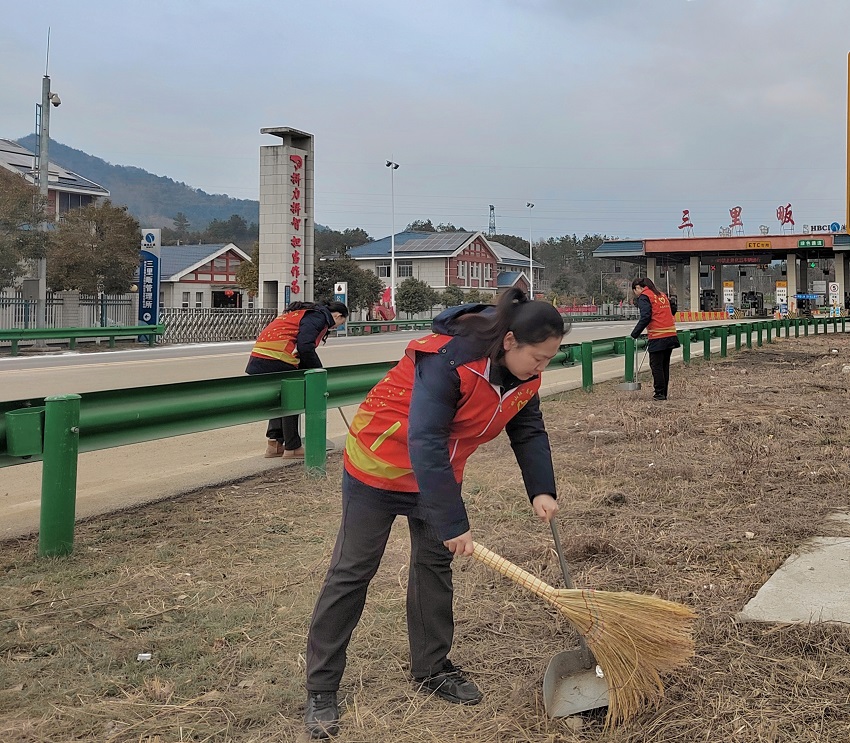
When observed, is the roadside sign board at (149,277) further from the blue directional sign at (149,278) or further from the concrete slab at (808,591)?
the concrete slab at (808,591)

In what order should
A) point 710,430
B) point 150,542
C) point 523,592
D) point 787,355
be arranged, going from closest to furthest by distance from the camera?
point 523,592 → point 150,542 → point 710,430 → point 787,355

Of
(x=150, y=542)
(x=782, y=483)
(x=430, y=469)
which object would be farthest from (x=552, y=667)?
(x=782, y=483)

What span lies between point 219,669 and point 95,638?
0.64 metres

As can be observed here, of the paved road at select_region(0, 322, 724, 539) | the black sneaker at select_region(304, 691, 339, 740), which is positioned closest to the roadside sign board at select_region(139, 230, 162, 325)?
the paved road at select_region(0, 322, 724, 539)

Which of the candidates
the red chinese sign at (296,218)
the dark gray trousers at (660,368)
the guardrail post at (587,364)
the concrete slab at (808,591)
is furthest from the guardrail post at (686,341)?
the red chinese sign at (296,218)

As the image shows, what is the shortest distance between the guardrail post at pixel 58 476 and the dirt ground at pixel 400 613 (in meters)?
0.12

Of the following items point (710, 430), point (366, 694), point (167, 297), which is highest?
point (167, 297)

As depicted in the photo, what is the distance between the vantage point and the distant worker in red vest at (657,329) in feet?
37.1

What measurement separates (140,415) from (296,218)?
103 feet

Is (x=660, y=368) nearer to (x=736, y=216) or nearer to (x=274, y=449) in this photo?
(x=274, y=449)

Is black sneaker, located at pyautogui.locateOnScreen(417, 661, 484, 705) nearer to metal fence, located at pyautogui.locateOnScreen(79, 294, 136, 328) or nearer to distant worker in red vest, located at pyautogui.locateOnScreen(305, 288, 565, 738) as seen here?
distant worker in red vest, located at pyautogui.locateOnScreen(305, 288, 565, 738)

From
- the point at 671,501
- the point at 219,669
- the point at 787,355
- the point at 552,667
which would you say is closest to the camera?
the point at 552,667

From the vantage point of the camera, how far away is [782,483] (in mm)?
6332

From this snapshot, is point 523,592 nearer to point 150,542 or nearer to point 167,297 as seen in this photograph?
point 150,542
